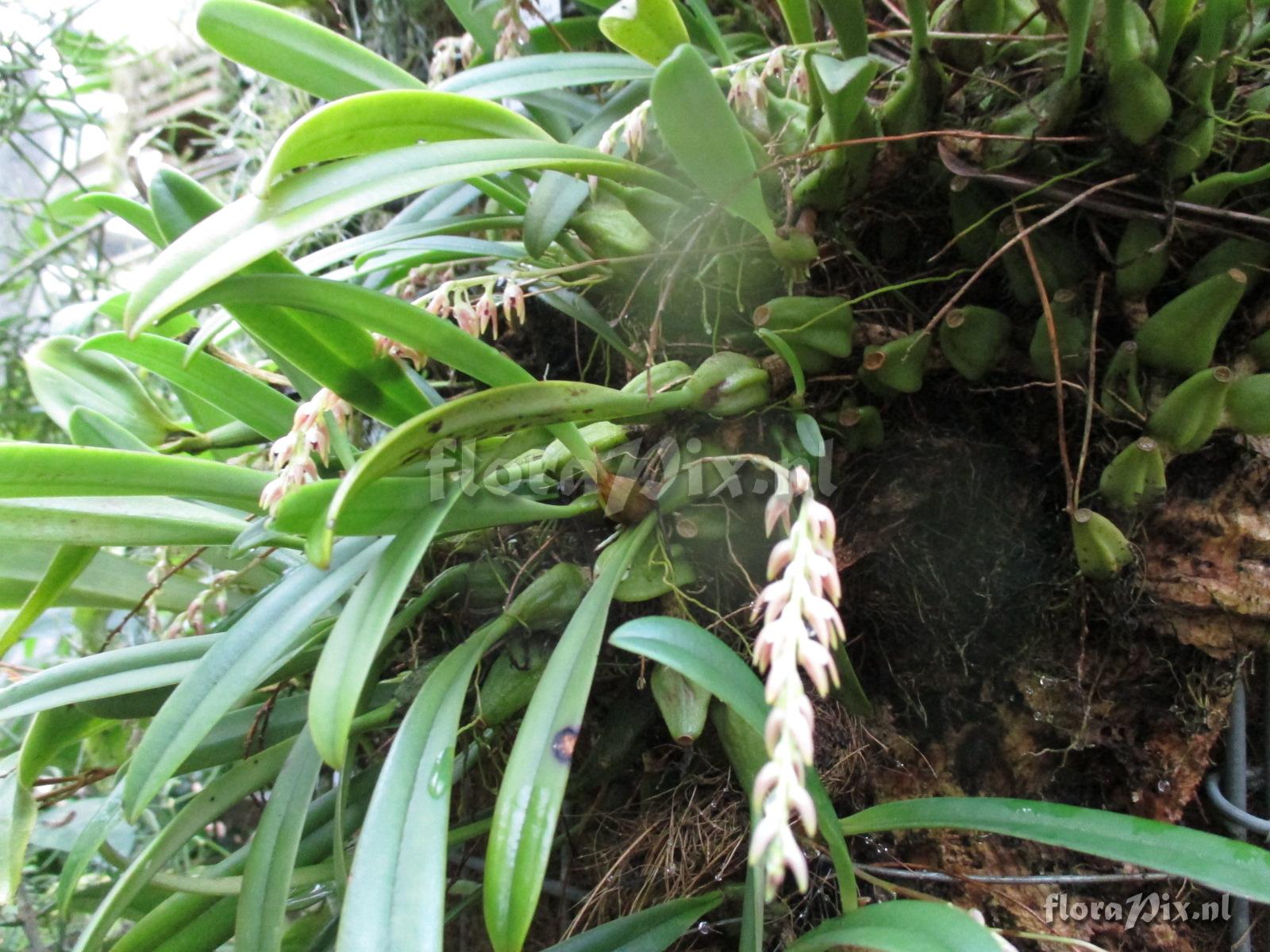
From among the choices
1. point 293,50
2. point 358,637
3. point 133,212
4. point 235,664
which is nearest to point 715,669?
point 358,637

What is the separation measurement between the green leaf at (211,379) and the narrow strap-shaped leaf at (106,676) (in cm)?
20

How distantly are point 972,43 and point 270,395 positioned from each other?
2.23 feet

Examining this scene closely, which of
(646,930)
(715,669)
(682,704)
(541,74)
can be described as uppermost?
(541,74)

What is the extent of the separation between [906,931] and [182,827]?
594 mm

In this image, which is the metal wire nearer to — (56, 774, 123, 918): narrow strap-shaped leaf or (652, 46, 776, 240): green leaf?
(652, 46, 776, 240): green leaf

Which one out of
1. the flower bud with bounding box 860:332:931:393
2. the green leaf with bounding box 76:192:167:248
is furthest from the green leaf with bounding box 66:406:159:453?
the flower bud with bounding box 860:332:931:393

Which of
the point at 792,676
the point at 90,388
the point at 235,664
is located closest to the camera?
the point at 792,676

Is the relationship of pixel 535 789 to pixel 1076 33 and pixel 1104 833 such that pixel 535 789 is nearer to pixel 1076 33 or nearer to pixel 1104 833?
pixel 1104 833

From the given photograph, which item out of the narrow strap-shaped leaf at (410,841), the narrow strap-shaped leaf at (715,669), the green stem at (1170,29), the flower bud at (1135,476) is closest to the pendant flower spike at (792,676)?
the narrow strap-shaped leaf at (715,669)

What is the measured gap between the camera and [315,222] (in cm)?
51

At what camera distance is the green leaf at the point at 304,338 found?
60 cm

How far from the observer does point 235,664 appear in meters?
0.60

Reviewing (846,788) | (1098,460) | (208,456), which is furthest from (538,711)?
(208,456)

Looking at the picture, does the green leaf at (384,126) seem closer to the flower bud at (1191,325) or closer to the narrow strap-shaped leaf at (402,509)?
the narrow strap-shaped leaf at (402,509)
